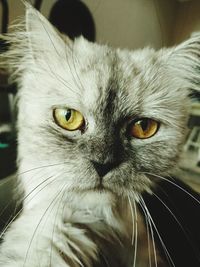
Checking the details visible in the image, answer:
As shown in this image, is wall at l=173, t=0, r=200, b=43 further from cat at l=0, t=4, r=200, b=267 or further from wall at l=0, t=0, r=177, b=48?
cat at l=0, t=4, r=200, b=267

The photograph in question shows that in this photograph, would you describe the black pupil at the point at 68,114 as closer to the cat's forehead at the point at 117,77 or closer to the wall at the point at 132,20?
the cat's forehead at the point at 117,77

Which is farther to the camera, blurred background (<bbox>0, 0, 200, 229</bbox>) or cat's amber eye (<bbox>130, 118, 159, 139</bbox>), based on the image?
blurred background (<bbox>0, 0, 200, 229</bbox>)

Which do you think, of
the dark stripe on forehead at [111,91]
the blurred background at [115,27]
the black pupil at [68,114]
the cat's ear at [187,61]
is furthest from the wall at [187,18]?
the black pupil at [68,114]

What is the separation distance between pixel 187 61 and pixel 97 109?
0.30 m

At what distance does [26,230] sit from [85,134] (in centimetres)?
22

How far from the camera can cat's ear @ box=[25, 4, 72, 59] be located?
24.6 inches

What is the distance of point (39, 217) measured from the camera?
0.60m

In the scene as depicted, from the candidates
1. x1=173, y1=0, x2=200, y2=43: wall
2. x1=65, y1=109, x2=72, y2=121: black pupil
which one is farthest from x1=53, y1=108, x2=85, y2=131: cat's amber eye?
x1=173, y1=0, x2=200, y2=43: wall

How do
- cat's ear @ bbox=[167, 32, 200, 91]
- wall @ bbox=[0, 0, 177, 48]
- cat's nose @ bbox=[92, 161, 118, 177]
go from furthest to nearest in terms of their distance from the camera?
wall @ bbox=[0, 0, 177, 48] → cat's ear @ bbox=[167, 32, 200, 91] → cat's nose @ bbox=[92, 161, 118, 177]

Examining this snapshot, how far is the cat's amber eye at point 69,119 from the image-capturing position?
0.59m

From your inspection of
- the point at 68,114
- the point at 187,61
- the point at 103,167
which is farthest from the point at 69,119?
the point at 187,61

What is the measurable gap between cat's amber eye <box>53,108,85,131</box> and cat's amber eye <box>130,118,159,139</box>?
11 centimetres

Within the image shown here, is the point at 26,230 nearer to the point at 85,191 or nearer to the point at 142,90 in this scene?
the point at 85,191

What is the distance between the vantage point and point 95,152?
54 centimetres
